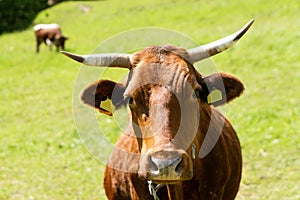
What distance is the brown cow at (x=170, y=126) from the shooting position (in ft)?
13.3

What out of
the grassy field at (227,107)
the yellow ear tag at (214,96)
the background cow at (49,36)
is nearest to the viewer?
the yellow ear tag at (214,96)

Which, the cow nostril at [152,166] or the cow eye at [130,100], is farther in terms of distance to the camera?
the cow eye at [130,100]

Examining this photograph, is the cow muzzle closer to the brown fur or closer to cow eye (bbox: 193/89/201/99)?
the brown fur

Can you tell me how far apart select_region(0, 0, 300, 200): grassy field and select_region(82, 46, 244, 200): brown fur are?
3.15 meters

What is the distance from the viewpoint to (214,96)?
5.04 metres

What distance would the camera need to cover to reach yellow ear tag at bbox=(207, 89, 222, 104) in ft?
16.2

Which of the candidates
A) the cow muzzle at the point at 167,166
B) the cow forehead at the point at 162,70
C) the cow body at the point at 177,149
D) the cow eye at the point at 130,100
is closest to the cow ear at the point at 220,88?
the cow body at the point at 177,149

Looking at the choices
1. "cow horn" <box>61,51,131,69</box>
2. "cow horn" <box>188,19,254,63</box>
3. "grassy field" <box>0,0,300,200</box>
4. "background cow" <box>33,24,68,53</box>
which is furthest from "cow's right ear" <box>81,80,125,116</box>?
"background cow" <box>33,24,68,53</box>

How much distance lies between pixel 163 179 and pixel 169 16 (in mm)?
27391

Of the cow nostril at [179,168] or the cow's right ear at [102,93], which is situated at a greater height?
the cow nostril at [179,168]

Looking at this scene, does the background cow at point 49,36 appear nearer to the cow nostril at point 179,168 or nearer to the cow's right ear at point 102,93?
the cow's right ear at point 102,93

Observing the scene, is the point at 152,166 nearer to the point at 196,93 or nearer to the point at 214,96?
the point at 196,93

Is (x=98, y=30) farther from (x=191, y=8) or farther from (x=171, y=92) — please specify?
(x=171, y=92)

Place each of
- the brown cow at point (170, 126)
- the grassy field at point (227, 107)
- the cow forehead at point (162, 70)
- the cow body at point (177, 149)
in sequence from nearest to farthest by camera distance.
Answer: the brown cow at point (170, 126), the cow body at point (177, 149), the cow forehead at point (162, 70), the grassy field at point (227, 107)
